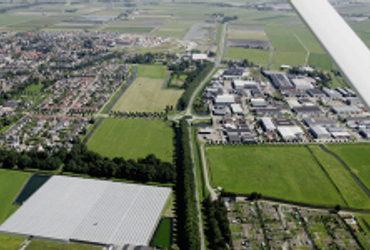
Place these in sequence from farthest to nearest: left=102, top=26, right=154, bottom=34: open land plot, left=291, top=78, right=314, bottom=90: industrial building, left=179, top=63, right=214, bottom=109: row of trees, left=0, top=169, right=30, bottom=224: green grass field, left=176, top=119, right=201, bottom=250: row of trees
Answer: left=102, top=26, right=154, bottom=34: open land plot → left=291, top=78, right=314, bottom=90: industrial building → left=179, top=63, right=214, bottom=109: row of trees → left=0, top=169, right=30, bottom=224: green grass field → left=176, top=119, right=201, bottom=250: row of trees

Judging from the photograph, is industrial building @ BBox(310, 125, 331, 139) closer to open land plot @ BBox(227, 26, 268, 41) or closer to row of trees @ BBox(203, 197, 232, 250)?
row of trees @ BBox(203, 197, 232, 250)

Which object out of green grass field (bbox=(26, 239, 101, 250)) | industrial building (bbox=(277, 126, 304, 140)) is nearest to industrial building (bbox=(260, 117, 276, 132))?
industrial building (bbox=(277, 126, 304, 140))

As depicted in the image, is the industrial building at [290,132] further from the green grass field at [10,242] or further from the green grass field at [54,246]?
the green grass field at [10,242]

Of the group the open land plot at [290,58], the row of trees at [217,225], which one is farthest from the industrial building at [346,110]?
the row of trees at [217,225]

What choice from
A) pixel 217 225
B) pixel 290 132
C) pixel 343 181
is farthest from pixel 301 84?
pixel 217 225

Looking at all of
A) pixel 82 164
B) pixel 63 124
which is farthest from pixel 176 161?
pixel 63 124

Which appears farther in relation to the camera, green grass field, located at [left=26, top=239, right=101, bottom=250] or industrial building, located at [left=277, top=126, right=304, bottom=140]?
industrial building, located at [left=277, top=126, right=304, bottom=140]
